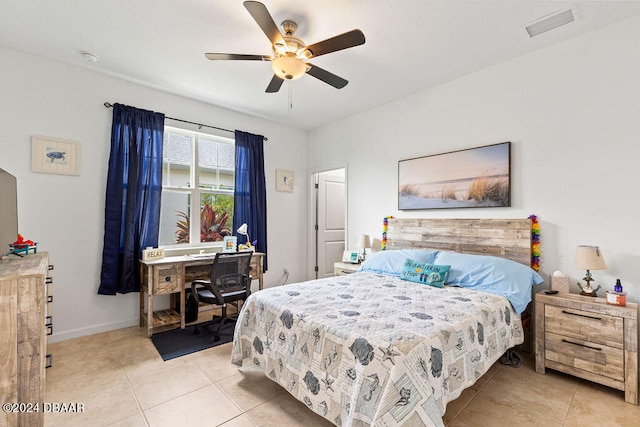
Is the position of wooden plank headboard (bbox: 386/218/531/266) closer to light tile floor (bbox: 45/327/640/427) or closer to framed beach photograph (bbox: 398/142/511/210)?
framed beach photograph (bbox: 398/142/511/210)

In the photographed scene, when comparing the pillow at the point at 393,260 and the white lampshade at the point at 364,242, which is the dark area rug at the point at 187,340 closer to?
the pillow at the point at 393,260

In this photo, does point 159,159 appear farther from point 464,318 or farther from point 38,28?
point 464,318

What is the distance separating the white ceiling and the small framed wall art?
1.57m

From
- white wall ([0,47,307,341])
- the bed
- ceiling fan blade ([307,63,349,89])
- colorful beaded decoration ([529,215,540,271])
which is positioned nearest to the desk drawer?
white wall ([0,47,307,341])

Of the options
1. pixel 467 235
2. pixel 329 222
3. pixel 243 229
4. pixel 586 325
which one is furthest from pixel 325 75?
pixel 329 222

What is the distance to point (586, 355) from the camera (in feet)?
7.36

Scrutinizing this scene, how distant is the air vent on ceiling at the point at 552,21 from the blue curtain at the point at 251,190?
3.46 meters

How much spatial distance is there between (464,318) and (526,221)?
1498 mm

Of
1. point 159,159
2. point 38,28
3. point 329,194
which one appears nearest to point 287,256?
point 329,194

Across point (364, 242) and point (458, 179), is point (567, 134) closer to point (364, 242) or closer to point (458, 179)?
point (458, 179)

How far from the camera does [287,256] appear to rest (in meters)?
5.04

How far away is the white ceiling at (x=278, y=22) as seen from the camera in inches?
89.0

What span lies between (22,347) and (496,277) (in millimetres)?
3198

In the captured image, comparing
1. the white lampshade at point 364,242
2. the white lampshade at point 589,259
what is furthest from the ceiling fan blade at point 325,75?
the white lampshade at point 589,259
